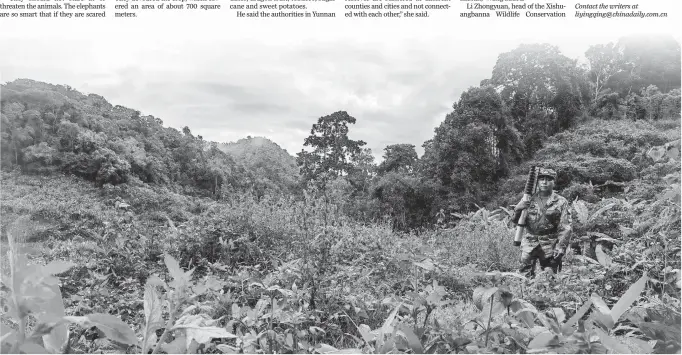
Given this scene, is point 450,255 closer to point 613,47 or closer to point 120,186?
point 613,47

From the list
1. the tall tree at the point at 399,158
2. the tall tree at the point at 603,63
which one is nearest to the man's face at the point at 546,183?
the tall tree at the point at 603,63

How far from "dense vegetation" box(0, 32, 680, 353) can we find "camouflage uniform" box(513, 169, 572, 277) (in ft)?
2.12

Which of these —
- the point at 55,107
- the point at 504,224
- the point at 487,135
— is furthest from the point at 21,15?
the point at 55,107

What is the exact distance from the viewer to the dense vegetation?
3.04ft

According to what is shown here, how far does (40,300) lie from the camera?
68cm

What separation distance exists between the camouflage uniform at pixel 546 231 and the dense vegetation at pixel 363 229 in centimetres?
64

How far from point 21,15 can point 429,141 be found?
65.6ft

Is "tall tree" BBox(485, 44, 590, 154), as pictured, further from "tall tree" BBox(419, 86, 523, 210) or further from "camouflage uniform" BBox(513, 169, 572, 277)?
"camouflage uniform" BBox(513, 169, 572, 277)

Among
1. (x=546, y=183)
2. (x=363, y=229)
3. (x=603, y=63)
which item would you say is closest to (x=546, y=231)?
(x=546, y=183)

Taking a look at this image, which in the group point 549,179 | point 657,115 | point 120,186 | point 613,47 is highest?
point 613,47

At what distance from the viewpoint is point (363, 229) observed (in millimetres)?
6441

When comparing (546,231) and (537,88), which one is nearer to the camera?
(546,231)

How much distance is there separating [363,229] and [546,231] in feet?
9.06

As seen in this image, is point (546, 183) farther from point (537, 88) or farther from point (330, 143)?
point (330, 143)
